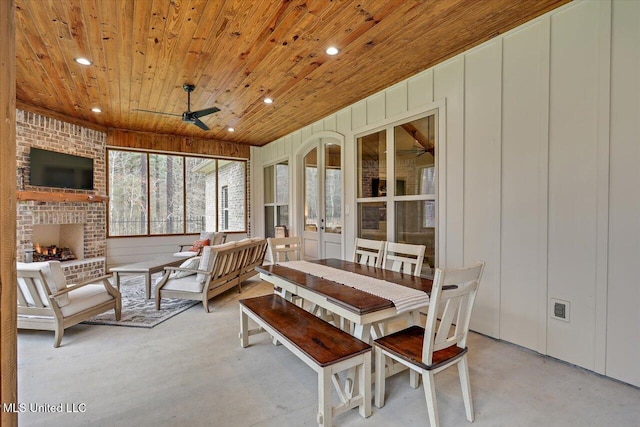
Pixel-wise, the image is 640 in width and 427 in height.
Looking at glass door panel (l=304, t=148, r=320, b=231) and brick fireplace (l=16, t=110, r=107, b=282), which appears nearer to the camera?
brick fireplace (l=16, t=110, r=107, b=282)

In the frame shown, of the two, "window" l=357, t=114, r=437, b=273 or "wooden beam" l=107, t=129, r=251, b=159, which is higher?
"wooden beam" l=107, t=129, r=251, b=159

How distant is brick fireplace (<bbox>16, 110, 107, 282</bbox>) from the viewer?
16.3 feet

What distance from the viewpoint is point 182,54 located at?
10.8 ft

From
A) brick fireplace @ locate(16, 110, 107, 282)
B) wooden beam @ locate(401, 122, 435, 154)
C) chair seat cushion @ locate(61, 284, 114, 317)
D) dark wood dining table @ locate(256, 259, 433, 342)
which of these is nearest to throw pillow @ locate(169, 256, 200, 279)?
chair seat cushion @ locate(61, 284, 114, 317)

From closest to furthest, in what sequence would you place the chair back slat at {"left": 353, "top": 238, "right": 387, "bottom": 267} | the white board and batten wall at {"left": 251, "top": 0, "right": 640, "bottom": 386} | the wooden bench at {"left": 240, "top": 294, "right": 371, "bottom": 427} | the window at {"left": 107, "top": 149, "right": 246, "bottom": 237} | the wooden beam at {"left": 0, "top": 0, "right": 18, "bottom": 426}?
the wooden beam at {"left": 0, "top": 0, "right": 18, "bottom": 426}, the wooden bench at {"left": 240, "top": 294, "right": 371, "bottom": 427}, the white board and batten wall at {"left": 251, "top": 0, "right": 640, "bottom": 386}, the chair back slat at {"left": 353, "top": 238, "right": 387, "bottom": 267}, the window at {"left": 107, "top": 149, "right": 246, "bottom": 237}

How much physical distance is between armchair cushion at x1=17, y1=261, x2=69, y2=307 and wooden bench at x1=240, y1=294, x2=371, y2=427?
6.63 ft

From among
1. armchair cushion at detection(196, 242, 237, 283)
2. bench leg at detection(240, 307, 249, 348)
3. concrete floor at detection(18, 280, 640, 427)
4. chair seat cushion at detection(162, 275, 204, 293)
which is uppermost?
armchair cushion at detection(196, 242, 237, 283)

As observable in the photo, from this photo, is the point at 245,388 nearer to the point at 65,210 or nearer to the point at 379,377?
the point at 379,377

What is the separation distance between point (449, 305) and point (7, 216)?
195cm

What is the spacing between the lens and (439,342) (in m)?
1.82

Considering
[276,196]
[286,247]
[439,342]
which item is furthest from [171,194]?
[439,342]

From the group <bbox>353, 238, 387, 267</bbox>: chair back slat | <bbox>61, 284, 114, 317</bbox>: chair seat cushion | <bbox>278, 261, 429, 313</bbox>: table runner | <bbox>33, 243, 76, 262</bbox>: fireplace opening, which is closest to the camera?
<bbox>278, 261, 429, 313</bbox>: table runner

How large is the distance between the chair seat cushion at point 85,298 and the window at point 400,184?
339cm

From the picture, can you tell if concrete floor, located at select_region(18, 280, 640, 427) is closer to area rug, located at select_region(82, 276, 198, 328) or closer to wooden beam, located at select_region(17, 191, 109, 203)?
area rug, located at select_region(82, 276, 198, 328)
